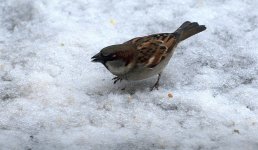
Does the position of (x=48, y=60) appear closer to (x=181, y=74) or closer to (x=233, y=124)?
(x=181, y=74)

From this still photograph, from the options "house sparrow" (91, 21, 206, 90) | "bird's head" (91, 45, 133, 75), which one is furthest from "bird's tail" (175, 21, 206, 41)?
"bird's head" (91, 45, 133, 75)

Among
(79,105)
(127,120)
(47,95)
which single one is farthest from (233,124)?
(47,95)

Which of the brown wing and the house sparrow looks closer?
the house sparrow

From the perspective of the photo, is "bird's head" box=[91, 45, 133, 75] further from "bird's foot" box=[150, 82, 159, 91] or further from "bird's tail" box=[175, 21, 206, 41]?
"bird's tail" box=[175, 21, 206, 41]

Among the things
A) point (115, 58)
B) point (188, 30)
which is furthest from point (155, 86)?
point (188, 30)

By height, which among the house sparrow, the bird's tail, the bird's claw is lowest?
the bird's claw

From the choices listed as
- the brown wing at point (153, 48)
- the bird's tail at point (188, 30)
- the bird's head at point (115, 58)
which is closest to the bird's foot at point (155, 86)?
the brown wing at point (153, 48)
